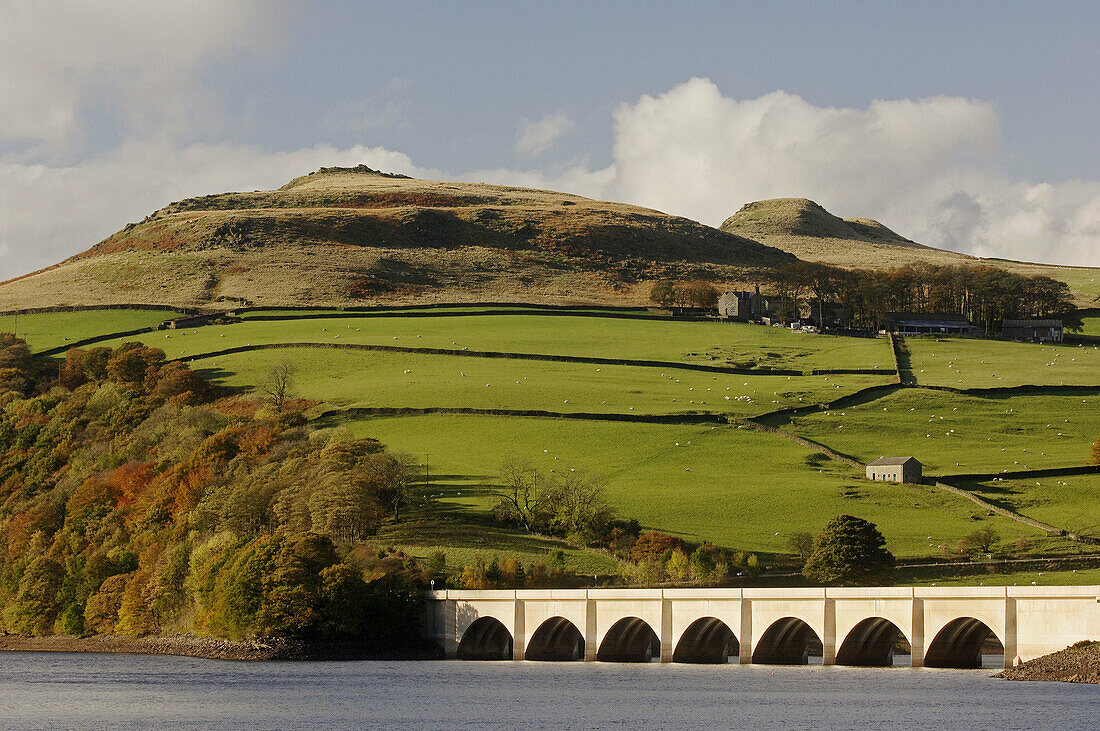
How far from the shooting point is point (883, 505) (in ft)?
355

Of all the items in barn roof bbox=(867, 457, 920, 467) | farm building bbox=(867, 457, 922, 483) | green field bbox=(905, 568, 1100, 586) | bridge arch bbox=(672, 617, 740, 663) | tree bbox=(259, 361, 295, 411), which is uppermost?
tree bbox=(259, 361, 295, 411)

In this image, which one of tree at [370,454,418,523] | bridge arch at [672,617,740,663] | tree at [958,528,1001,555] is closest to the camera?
bridge arch at [672,617,740,663]

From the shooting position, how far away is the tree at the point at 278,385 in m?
139

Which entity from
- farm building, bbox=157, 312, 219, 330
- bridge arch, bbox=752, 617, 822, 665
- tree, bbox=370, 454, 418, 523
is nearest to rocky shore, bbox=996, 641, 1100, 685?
bridge arch, bbox=752, 617, 822, 665

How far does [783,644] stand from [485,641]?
73.9 feet

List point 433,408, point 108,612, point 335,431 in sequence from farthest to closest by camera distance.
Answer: point 433,408 < point 335,431 < point 108,612

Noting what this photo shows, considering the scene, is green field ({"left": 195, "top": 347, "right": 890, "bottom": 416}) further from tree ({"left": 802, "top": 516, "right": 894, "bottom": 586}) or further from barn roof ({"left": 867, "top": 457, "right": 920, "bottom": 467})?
tree ({"left": 802, "top": 516, "right": 894, "bottom": 586})

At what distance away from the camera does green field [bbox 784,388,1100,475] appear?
120 m

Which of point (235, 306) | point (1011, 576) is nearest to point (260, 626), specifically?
point (1011, 576)

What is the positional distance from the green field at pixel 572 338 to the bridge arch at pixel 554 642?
63059mm

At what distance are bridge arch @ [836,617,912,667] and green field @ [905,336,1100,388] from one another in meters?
66.1

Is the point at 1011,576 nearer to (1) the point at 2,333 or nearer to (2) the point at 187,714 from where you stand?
(2) the point at 187,714

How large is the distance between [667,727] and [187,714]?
78.1 feet

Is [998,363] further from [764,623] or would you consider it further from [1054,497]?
[764,623]
